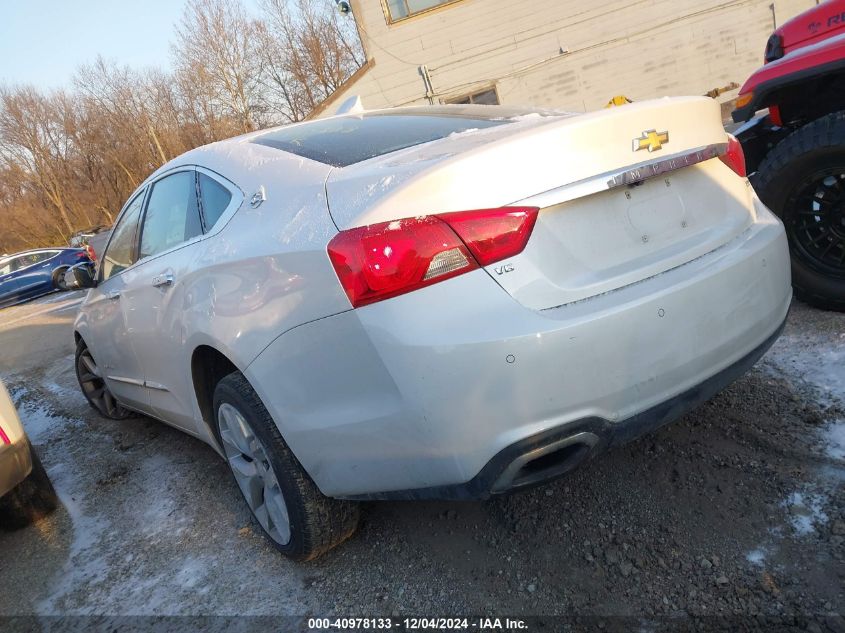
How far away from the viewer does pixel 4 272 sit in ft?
59.1

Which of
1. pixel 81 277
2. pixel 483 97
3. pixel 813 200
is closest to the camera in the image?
pixel 813 200

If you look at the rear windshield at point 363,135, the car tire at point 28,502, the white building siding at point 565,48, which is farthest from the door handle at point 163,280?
the white building siding at point 565,48

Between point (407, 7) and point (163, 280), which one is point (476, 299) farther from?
point (407, 7)

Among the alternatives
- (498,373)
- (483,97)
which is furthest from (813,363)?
(483,97)

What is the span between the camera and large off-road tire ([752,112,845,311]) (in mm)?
3102

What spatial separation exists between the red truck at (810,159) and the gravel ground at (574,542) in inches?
11.2

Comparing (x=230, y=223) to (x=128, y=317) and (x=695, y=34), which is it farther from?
(x=695, y=34)

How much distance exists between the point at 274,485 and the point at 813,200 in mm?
2979

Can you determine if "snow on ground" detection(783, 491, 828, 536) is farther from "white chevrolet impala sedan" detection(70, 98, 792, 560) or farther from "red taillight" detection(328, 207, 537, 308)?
"red taillight" detection(328, 207, 537, 308)

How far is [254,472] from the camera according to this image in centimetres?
253

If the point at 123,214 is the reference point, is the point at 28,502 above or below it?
below

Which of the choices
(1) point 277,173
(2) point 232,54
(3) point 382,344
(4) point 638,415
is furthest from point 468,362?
(2) point 232,54

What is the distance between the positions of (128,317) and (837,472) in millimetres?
3221

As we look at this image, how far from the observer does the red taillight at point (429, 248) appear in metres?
1.69
